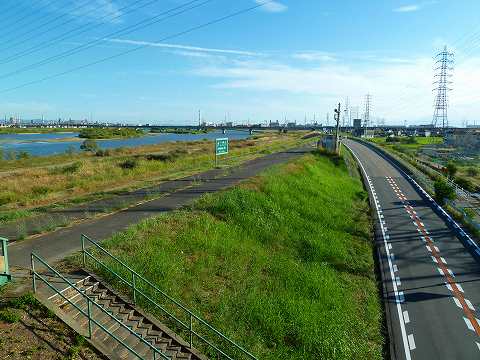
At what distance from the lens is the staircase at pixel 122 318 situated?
9.68 meters

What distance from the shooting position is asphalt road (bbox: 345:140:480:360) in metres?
12.9

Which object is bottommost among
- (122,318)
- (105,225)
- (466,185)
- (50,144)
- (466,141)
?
(466,185)

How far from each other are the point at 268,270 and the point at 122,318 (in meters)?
7.72

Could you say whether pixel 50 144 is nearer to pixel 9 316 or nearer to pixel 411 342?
pixel 9 316

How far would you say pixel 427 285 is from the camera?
1733 cm

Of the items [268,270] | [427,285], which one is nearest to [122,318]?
[268,270]

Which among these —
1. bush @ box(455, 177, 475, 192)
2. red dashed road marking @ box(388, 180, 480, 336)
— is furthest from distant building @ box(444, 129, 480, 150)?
red dashed road marking @ box(388, 180, 480, 336)

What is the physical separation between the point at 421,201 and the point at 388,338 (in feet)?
81.3

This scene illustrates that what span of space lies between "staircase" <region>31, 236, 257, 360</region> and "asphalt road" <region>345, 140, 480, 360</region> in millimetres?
6570

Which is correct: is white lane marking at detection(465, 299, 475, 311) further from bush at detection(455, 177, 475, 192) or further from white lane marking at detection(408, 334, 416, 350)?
bush at detection(455, 177, 475, 192)

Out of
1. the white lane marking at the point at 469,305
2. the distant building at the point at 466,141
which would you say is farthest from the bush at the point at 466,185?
the distant building at the point at 466,141

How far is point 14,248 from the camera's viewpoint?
14055 mm

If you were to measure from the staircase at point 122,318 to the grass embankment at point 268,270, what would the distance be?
81 cm

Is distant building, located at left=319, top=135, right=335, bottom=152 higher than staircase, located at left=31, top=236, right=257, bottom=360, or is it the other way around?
distant building, located at left=319, top=135, right=335, bottom=152
